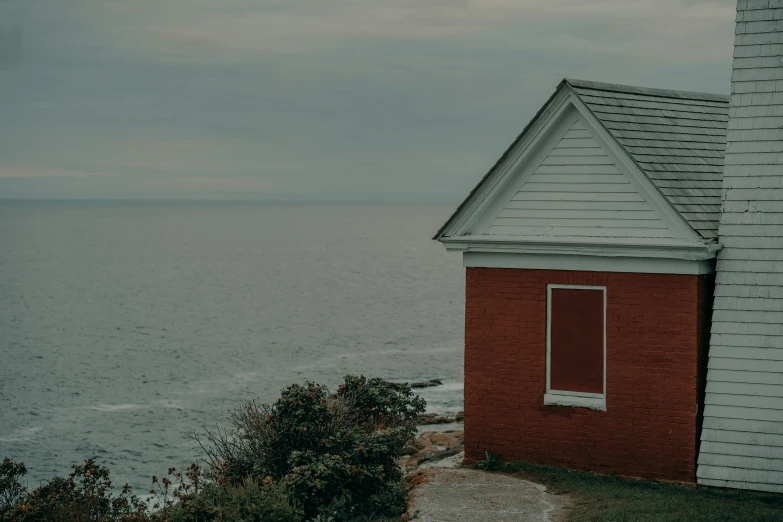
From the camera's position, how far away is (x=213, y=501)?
41.3 feet

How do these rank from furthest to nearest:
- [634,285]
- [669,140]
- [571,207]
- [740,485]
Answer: [669,140] < [571,207] < [634,285] < [740,485]

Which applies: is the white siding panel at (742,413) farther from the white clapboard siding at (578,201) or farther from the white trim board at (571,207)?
the white clapboard siding at (578,201)

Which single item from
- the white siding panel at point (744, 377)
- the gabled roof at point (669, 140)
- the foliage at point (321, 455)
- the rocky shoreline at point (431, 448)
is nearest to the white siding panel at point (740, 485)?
the white siding panel at point (744, 377)

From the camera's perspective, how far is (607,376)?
1367 centimetres

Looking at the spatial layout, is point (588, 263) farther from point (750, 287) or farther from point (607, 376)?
point (750, 287)

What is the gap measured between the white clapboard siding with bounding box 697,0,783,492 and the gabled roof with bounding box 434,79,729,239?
2.17 ft

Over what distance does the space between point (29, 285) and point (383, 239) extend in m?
106

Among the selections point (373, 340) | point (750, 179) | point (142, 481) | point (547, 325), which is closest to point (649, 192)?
point (750, 179)

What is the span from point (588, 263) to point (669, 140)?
267cm

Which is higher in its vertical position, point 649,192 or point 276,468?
point 649,192

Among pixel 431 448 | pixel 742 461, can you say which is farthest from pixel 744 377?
pixel 431 448

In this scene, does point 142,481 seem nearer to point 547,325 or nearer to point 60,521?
point 60,521

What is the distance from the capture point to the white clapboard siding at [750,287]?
41.4ft

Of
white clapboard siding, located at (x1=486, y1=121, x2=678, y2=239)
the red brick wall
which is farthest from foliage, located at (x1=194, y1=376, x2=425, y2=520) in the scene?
white clapboard siding, located at (x1=486, y1=121, x2=678, y2=239)
